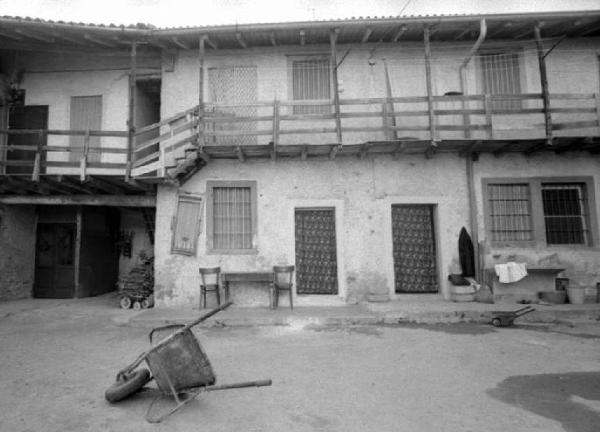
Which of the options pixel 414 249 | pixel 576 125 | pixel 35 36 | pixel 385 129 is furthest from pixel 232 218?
pixel 576 125

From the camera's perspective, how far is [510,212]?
10.2 metres

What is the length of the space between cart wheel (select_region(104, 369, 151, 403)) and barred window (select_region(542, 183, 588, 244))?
1040 cm

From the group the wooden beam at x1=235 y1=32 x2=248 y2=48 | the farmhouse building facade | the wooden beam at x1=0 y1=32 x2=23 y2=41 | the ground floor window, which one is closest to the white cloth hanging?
the farmhouse building facade

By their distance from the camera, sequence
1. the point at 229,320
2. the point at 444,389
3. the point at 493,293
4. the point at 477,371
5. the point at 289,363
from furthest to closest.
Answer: the point at 493,293, the point at 229,320, the point at 289,363, the point at 477,371, the point at 444,389

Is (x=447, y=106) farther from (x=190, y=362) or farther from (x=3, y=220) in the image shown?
(x=3, y=220)

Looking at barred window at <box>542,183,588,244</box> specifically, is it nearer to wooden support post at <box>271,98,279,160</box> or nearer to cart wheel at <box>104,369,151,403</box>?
wooden support post at <box>271,98,279,160</box>

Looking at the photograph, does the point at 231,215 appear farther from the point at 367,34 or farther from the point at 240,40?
the point at 367,34

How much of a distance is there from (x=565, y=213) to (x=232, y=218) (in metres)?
9.20

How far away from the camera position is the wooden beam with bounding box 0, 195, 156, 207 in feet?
34.7

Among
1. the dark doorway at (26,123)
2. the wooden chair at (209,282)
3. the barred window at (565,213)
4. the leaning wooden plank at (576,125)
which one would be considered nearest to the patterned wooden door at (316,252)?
the wooden chair at (209,282)

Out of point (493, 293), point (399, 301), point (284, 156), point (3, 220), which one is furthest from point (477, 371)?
point (3, 220)

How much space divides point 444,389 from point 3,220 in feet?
40.6

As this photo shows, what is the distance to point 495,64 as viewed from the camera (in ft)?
35.3

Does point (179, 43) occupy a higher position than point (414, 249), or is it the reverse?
point (179, 43)
